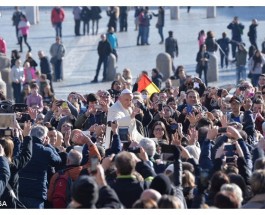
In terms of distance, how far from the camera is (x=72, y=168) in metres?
14.2

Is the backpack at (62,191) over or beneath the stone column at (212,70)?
over

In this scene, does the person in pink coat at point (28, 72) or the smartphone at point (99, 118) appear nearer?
the smartphone at point (99, 118)

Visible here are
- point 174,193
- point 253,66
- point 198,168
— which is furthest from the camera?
point 253,66

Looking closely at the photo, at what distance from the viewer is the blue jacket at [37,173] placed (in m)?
14.2

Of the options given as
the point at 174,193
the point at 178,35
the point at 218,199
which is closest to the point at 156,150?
the point at 174,193

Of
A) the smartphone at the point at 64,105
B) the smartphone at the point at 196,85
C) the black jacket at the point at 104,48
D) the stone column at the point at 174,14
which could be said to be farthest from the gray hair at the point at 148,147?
the stone column at the point at 174,14

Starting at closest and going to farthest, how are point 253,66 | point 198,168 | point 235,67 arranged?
point 198,168
point 253,66
point 235,67

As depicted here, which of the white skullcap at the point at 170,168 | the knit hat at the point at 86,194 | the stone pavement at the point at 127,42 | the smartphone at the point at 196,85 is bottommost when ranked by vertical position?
the stone pavement at the point at 127,42

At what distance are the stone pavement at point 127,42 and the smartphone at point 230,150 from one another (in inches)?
633

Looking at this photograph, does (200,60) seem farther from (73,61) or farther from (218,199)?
(218,199)

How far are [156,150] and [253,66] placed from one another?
15.7 m

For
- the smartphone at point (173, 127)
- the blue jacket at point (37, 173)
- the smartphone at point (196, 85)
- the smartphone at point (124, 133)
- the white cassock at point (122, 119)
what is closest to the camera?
the blue jacket at point (37, 173)

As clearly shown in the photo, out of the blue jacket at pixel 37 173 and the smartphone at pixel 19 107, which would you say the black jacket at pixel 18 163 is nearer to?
the blue jacket at pixel 37 173

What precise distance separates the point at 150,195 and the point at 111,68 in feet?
71.0
